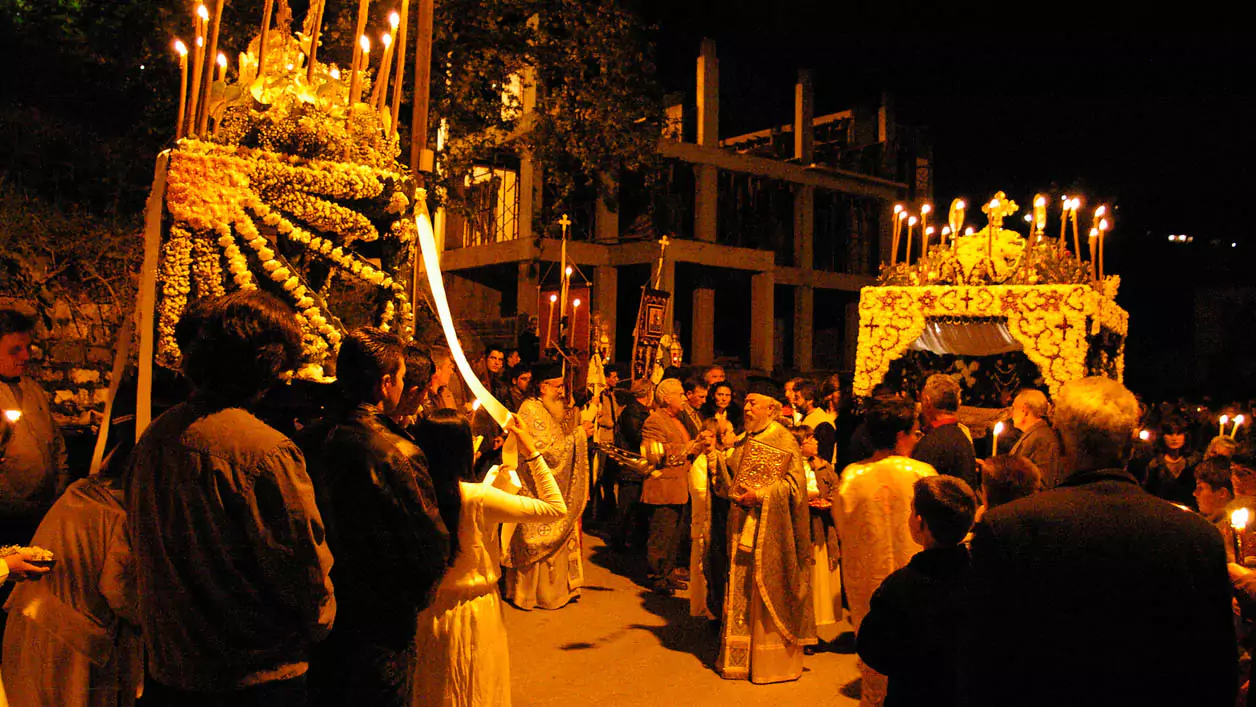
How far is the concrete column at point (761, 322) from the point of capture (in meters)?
22.6

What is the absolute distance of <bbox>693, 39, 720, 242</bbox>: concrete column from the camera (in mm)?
21516

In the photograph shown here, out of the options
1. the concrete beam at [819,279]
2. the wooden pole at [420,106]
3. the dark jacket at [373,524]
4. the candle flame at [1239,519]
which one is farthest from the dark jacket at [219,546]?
the concrete beam at [819,279]

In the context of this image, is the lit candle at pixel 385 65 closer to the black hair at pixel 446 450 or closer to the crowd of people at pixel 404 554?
the crowd of people at pixel 404 554

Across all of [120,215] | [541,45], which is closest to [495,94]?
→ [541,45]

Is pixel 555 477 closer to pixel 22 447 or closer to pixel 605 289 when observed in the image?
pixel 22 447

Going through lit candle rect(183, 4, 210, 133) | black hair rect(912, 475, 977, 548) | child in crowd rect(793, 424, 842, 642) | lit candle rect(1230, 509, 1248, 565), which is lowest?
child in crowd rect(793, 424, 842, 642)

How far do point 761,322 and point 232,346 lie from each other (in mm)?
20938

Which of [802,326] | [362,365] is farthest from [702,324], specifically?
[362,365]

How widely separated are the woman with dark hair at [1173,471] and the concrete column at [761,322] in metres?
14.5

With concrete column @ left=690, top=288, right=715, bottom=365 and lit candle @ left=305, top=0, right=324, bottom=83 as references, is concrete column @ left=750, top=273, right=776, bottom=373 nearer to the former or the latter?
concrete column @ left=690, top=288, right=715, bottom=365

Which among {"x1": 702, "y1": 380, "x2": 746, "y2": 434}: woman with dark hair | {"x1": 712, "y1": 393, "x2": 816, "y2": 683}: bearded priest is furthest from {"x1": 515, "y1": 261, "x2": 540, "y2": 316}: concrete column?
{"x1": 712, "y1": 393, "x2": 816, "y2": 683}: bearded priest

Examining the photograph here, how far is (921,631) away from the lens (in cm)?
292

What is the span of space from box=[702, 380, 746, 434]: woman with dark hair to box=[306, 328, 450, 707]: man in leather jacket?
3600mm

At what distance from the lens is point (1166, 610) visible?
2088mm
